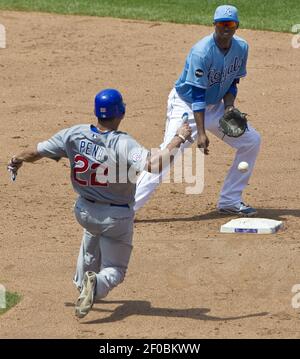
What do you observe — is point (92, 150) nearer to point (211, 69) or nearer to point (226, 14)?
point (211, 69)

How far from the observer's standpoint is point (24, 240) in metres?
9.99

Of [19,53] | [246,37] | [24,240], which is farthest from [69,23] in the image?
[24,240]

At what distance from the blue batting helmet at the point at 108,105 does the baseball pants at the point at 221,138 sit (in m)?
2.23

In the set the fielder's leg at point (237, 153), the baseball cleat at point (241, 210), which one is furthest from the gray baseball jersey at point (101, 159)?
the baseball cleat at point (241, 210)

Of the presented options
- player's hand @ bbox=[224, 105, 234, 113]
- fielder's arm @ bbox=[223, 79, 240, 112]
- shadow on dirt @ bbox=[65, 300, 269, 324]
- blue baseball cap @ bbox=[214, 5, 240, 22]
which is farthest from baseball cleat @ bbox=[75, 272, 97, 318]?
blue baseball cap @ bbox=[214, 5, 240, 22]

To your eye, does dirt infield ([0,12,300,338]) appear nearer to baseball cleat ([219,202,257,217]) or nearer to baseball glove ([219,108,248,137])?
baseball cleat ([219,202,257,217])

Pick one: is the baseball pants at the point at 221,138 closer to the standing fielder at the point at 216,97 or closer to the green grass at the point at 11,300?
the standing fielder at the point at 216,97

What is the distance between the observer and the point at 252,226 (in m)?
10.1

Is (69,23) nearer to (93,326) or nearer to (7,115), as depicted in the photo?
(7,115)

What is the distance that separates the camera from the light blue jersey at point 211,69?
10.1m

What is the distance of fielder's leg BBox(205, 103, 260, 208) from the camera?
10508 mm

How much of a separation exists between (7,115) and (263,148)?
→ 10.6 feet

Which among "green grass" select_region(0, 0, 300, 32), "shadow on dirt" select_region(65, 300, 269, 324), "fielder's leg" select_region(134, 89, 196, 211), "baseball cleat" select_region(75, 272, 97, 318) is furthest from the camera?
"green grass" select_region(0, 0, 300, 32)

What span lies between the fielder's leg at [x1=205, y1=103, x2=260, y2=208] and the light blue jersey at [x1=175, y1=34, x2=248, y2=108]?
147mm
